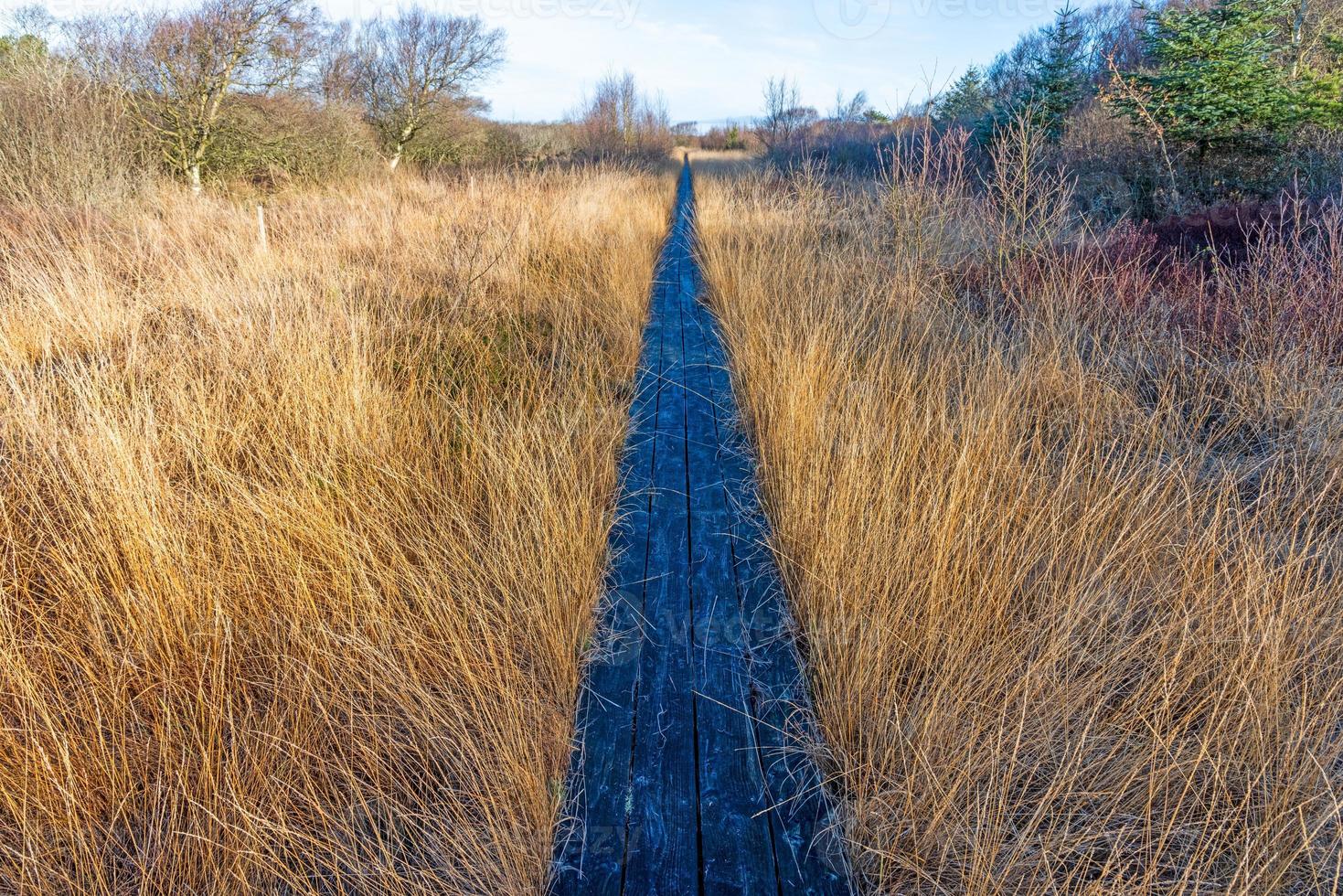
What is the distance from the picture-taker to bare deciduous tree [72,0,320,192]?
8.87 m

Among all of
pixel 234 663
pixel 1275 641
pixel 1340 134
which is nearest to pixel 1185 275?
pixel 1275 641

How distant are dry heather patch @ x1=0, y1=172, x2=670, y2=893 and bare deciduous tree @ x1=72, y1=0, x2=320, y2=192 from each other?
8568mm

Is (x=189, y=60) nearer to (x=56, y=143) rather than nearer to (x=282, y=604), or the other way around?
(x=56, y=143)

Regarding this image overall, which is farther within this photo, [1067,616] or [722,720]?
[722,720]

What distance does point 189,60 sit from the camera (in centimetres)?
945

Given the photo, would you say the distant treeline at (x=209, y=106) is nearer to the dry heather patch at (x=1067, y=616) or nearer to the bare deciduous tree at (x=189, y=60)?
the bare deciduous tree at (x=189, y=60)

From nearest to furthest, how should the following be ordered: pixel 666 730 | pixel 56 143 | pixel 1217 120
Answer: pixel 666 730 < pixel 56 143 < pixel 1217 120

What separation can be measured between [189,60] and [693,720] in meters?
12.7

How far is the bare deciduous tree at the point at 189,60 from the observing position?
349 inches

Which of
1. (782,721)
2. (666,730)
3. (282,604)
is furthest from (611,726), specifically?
(282,604)

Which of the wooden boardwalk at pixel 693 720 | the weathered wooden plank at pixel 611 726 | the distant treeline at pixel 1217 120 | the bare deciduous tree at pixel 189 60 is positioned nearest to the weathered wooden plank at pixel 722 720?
the wooden boardwalk at pixel 693 720

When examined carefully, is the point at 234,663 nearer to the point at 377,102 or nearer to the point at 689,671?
the point at 689,671

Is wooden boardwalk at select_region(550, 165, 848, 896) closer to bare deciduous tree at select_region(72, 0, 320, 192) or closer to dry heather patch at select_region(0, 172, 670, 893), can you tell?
dry heather patch at select_region(0, 172, 670, 893)

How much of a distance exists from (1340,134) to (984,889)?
10.7m
